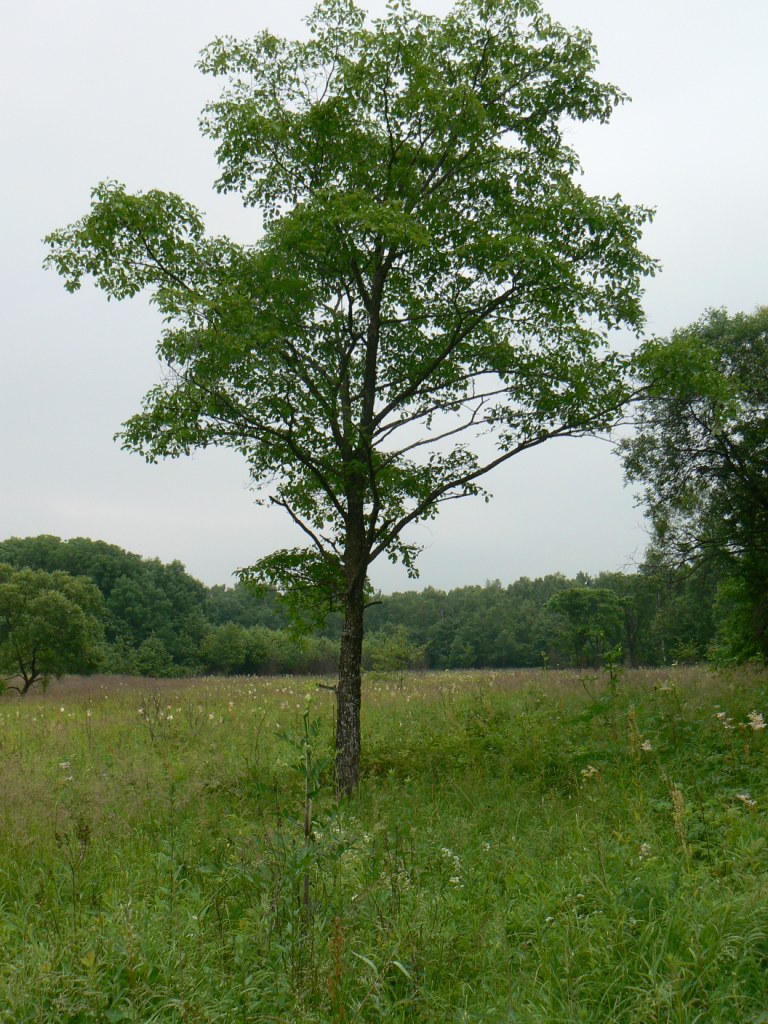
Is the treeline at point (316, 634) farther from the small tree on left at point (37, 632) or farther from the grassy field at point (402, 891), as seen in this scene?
the grassy field at point (402, 891)

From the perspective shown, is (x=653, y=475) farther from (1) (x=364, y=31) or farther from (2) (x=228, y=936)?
(2) (x=228, y=936)

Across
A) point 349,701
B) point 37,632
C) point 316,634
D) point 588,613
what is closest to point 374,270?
point 349,701

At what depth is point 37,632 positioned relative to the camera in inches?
1061

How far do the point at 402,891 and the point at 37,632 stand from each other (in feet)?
85.3

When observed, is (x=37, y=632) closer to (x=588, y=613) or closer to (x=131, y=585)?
(x=131, y=585)

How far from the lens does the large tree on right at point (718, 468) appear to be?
620 inches

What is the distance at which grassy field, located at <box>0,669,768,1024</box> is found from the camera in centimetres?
351

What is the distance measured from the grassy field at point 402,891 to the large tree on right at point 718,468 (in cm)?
757

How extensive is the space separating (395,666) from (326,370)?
2745cm

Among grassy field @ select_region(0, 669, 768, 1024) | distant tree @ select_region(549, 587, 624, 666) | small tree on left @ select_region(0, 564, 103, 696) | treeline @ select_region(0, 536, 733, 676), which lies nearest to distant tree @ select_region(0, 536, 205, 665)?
treeline @ select_region(0, 536, 733, 676)

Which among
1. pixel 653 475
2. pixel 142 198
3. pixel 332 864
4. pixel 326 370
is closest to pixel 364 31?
pixel 142 198

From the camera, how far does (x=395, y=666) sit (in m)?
35.4

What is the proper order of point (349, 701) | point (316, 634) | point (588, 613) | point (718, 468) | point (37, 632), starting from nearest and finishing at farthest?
point (349, 701) < point (718, 468) < point (37, 632) < point (316, 634) < point (588, 613)

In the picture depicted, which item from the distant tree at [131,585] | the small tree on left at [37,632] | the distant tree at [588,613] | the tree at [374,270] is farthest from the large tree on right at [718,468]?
the distant tree at [131,585]
